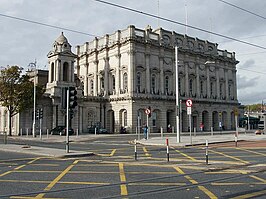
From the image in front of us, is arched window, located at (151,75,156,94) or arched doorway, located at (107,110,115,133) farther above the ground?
arched window, located at (151,75,156,94)

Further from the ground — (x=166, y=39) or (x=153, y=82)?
(x=166, y=39)

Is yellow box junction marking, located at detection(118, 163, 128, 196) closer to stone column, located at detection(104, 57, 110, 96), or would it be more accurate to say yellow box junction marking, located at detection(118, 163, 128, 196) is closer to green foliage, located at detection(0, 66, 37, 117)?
green foliage, located at detection(0, 66, 37, 117)

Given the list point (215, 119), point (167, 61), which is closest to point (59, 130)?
point (167, 61)

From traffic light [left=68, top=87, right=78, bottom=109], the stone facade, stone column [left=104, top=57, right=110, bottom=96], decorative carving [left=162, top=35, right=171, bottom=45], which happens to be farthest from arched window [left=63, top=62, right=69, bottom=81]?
traffic light [left=68, top=87, right=78, bottom=109]

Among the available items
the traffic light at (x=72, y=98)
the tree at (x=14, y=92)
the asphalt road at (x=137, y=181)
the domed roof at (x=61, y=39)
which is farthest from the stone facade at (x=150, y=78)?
the asphalt road at (x=137, y=181)

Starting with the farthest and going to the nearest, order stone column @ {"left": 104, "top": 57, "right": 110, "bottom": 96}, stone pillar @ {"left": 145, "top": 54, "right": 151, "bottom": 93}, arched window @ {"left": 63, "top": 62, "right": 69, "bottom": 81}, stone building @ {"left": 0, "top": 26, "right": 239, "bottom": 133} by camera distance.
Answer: stone column @ {"left": 104, "top": 57, "right": 110, "bottom": 96} < stone pillar @ {"left": 145, "top": 54, "right": 151, "bottom": 93} < arched window @ {"left": 63, "top": 62, "right": 69, "bottom": 81} < stone building @ {"left": 0, "top": 26, "right": 239, "bottom": 133}

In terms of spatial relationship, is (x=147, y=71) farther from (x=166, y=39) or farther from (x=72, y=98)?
(x=72, y=98)

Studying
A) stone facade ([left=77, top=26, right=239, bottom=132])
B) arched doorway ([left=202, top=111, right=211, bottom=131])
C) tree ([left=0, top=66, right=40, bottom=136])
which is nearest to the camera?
tree ([left=0, top=66, right=40, bottom=136])

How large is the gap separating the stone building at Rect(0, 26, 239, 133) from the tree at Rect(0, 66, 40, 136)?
130 inches

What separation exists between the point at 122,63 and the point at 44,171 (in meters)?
48.4

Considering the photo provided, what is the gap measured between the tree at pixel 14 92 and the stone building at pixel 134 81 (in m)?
3.29

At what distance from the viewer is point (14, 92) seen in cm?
4622

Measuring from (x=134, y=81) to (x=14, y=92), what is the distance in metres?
20.8

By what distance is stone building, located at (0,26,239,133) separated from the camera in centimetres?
5512
